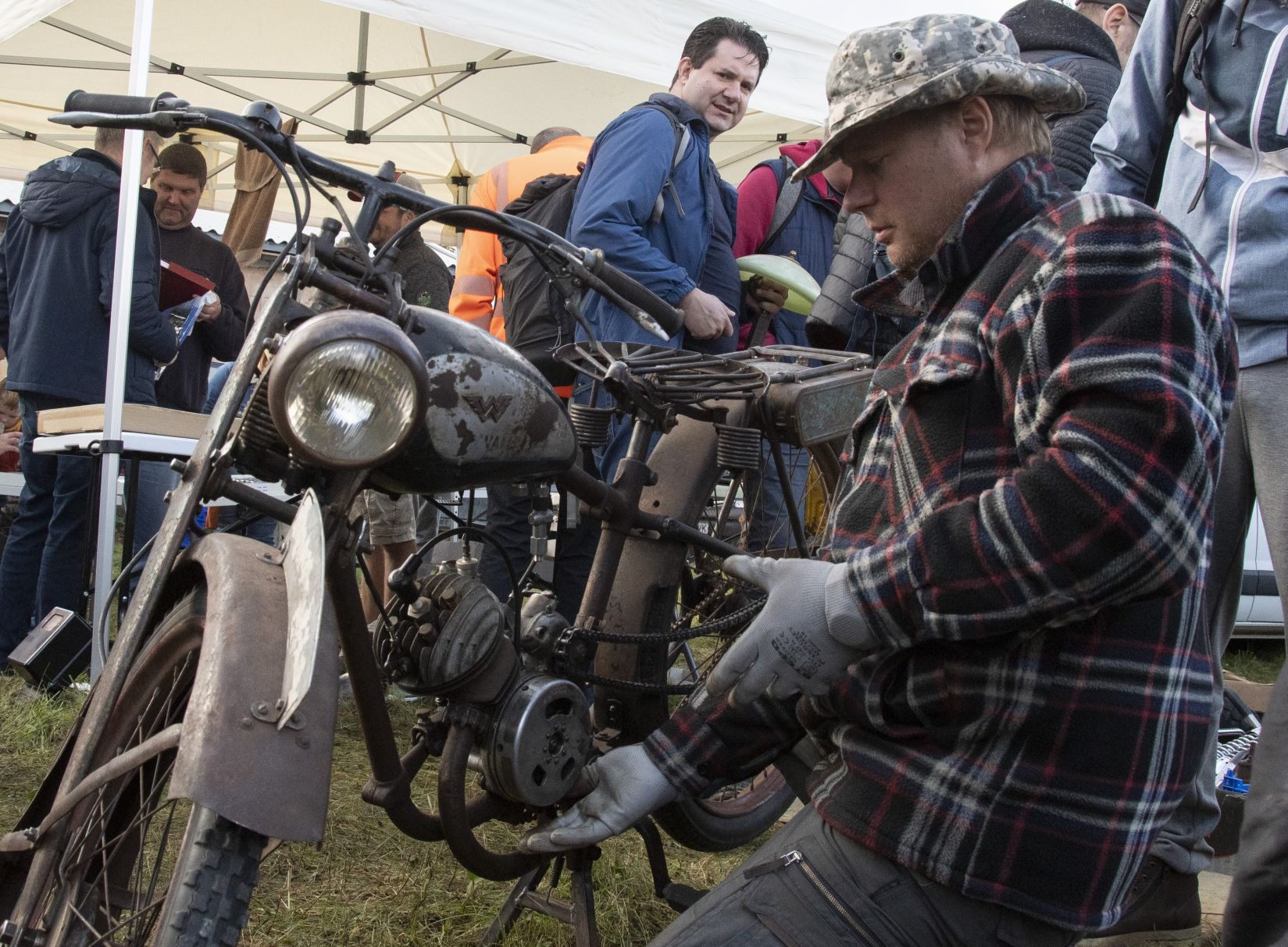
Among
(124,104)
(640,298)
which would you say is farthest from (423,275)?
(124,104)

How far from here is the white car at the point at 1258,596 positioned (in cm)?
528

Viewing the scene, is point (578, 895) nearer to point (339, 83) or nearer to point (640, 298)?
point (640, 298)

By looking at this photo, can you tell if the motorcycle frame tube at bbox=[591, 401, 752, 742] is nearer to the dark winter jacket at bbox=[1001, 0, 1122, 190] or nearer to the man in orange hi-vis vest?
the dark winter jacket at bbox=[1001, 0, 1122, 190]

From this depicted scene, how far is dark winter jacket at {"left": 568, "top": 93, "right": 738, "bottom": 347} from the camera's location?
3.38m

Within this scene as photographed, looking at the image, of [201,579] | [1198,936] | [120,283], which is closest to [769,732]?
[201,579]

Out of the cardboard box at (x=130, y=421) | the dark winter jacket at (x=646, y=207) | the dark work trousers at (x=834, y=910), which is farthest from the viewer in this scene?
the cardboard box at (x=130, y=421)

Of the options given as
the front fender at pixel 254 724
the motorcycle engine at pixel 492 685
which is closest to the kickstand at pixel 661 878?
the motorcycle engine at pixel 492 685

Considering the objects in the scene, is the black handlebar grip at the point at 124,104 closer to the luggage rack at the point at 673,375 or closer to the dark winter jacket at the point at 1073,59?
the luggage rack at the point at 673,375

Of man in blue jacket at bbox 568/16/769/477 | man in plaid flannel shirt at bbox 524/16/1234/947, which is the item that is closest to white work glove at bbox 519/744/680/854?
man in plaid flannel shirt at bbox 524/16/1234/947

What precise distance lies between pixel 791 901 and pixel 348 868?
4.95 feet

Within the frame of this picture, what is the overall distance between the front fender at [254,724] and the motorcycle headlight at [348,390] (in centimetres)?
21

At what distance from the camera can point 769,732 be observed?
1781 mm

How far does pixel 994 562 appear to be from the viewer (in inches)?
50.3

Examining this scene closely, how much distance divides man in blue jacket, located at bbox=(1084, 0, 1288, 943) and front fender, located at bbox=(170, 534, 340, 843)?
1.31 meters
